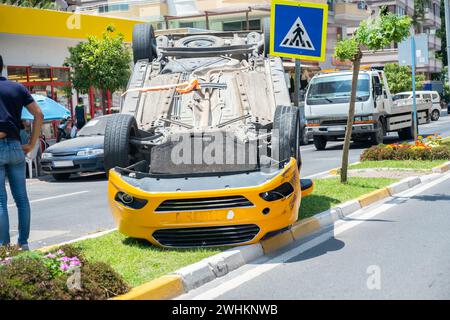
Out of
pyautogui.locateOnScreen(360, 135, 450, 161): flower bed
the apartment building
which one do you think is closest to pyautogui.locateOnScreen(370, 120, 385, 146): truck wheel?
pyautogui.locateOnScreen(360, 135, 450, 161): flower bed

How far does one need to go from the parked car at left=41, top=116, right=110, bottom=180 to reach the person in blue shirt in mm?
9924

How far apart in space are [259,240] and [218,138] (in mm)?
1385

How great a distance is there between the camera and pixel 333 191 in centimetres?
1203

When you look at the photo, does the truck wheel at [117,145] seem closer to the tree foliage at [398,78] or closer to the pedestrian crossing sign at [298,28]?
the pedestrian crossing sign at [298,28]

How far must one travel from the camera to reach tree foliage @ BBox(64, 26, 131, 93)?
80.4 feet

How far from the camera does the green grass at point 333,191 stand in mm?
10430

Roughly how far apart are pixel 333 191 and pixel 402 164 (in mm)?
4514

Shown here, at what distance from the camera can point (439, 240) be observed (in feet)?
27.9

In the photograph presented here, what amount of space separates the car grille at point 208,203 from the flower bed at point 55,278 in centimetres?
147

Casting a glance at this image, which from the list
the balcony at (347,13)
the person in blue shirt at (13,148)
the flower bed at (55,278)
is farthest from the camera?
the balcony at (347,13)

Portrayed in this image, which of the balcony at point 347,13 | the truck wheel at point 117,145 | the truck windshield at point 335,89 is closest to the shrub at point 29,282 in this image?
the truck wheel at point 117,145

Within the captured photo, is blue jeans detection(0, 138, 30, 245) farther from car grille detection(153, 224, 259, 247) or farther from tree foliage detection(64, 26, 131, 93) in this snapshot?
tree foliage detection(64, 26, 131, 93)
